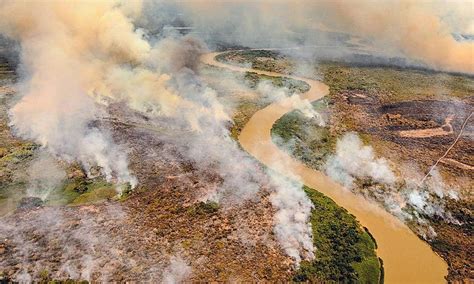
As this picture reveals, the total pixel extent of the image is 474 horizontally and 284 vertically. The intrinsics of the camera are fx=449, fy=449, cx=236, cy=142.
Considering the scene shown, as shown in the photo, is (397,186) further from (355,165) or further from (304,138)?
(304,138)

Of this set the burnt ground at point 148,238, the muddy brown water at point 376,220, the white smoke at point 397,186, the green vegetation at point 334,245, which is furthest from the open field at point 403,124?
the burnt ground at point 148,238

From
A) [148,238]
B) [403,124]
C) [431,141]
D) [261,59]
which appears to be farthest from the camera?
[261,59]

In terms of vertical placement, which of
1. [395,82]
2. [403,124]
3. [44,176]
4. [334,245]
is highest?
[44,176]

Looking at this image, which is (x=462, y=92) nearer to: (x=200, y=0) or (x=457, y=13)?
(x=457, y=13)

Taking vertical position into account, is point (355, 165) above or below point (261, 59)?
above

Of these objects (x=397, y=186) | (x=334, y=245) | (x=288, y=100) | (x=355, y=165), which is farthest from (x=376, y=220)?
(x=288, y=100)

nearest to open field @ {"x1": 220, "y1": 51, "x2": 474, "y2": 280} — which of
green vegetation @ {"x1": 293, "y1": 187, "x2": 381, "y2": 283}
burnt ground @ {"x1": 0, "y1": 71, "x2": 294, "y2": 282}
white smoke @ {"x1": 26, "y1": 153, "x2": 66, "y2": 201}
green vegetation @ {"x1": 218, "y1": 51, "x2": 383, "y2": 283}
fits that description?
green vegetation @ {"x1": 218, "y1": 51, "x2": 383, "y2": 283}

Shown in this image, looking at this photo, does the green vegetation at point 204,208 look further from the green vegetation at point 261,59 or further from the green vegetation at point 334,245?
the green vegetation at point 261,59

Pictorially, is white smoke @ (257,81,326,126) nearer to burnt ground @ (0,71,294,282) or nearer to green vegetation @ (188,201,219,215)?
burnt ground @ (0,71,294,282)
